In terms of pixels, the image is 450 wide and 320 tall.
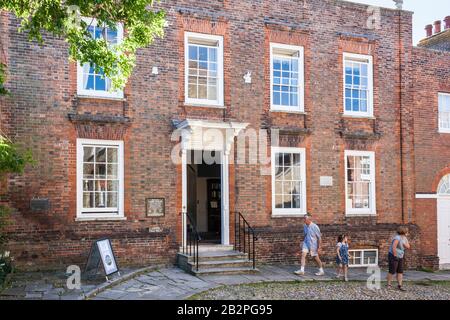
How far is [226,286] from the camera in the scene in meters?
10.7

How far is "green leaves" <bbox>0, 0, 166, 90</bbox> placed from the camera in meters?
8.80

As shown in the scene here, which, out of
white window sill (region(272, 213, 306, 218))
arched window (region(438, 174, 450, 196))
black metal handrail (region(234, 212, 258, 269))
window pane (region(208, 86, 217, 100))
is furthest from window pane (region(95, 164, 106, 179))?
arched window (region(438, 174, 450, 196))

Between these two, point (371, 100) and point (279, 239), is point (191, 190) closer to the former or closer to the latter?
point (279, 239)

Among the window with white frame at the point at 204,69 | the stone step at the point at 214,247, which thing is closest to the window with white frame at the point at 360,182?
the stone step at the point at 214,247

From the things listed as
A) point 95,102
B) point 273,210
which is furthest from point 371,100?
point 95,102

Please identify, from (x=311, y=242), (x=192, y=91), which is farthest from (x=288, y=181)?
(x=192, y=91)

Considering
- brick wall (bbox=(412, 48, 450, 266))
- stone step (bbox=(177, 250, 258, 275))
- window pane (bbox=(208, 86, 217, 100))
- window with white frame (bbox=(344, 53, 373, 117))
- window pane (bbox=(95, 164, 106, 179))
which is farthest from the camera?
brick wall (bbox=(412, 48, 450, 266))

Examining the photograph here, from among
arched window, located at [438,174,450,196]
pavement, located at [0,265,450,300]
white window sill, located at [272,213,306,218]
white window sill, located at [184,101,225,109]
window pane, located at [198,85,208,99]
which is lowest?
pavement, located at [0,265,450,300]

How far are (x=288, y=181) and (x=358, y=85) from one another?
4.17 m

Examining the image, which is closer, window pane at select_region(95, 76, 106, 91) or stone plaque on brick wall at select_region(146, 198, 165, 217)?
window pane at select_region(95, 76, 106, 91)

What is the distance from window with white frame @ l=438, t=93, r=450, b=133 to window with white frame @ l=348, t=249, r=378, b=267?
5.36m

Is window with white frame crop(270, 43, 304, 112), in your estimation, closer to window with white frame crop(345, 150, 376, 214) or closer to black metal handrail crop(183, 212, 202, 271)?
window with white frame crop(345, 150, 376, 214)

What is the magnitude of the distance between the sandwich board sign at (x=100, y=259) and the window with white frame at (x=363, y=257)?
784cm

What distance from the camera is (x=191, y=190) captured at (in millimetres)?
16766
